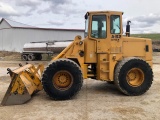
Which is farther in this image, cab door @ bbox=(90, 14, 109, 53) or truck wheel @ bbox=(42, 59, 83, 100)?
cab door @ bbox=(90, 14, 109, 53)

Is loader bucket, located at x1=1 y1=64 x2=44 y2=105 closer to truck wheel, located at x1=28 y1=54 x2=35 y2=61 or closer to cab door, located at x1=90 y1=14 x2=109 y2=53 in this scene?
cab door, located at x1=90 y1=14 x2=109 y2=53

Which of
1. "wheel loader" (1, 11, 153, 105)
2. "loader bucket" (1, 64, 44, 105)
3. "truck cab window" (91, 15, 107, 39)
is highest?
"truck cab window" (91, 15, 107, 39)

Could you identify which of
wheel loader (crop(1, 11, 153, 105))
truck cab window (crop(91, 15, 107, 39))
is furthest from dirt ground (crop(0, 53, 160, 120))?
truck cab window (crop(91, 15, 107, 39))

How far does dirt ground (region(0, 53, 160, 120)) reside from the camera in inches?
258

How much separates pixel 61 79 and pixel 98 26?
2.05m

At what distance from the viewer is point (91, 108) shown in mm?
7262

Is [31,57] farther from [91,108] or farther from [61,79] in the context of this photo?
[91,108]

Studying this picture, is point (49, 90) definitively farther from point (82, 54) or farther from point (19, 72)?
point (82, 54)

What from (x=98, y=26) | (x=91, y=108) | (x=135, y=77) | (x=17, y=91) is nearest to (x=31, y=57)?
(x=98, y=26)

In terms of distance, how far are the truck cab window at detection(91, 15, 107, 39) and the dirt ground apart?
1888mm

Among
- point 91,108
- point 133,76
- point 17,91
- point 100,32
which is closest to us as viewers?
point 91,108

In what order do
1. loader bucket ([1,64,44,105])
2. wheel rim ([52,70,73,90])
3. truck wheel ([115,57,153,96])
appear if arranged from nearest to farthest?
1. loader bucket ([1,64,44,105])
2. wheel rim ([52,70,73,90])
3. truck wheel ([115,57,153,96])

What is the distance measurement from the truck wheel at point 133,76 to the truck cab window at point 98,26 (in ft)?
3.58

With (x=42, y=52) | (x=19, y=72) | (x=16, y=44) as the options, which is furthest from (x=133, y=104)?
(x=16, y=44)
